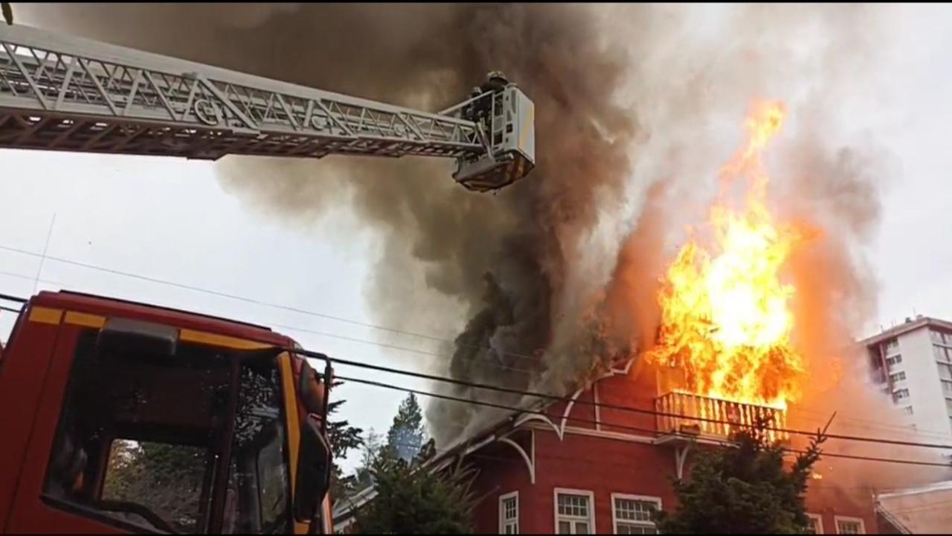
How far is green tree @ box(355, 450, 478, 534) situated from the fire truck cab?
387mm

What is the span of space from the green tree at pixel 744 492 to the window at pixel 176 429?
2.11 m

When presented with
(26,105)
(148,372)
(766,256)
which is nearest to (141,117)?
(26,105)

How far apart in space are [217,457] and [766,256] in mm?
5044

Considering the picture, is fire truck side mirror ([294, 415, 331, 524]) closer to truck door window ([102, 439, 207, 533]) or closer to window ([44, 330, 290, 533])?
window ([44, 330, 290, 533])

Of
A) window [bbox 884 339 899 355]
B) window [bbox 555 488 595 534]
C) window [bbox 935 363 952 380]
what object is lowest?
window [bbox 555 488 595 534]

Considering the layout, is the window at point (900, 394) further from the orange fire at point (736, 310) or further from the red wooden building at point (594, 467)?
the red wooden building at point (594, 467)

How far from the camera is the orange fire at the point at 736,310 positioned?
4.97 meters

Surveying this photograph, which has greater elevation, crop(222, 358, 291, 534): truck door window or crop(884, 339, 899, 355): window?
crop(884, 339, 899, 355): window

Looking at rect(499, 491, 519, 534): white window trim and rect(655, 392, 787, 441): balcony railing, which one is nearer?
rect(499, 491, 519, 534): white window trim

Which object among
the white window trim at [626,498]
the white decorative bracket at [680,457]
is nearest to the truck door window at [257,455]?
the white window trim at [626,498]

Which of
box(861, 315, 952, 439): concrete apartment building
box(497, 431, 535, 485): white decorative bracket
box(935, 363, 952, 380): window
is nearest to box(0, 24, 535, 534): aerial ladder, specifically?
box(497, 431, 535, 485): white decorative bracket

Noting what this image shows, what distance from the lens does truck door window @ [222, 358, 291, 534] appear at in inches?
166

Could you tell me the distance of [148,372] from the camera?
4.65 meters

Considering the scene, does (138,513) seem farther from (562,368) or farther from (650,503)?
(562,368)
